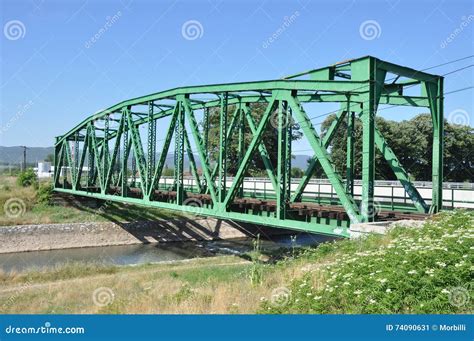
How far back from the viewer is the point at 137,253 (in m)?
34.1

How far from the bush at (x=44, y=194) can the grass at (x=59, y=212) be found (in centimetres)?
32

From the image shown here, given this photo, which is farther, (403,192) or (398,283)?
(403,192)

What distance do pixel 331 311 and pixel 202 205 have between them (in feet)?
57.0

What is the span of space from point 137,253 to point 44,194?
16.4 meters

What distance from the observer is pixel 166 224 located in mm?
40812

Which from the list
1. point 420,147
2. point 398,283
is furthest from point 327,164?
point 420,147

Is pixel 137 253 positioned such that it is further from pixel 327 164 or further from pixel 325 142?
pixel 327 164

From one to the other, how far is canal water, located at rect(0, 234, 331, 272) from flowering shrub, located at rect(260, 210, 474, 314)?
67.1ft

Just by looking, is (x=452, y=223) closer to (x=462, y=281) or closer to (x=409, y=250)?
(x=409, y=250)

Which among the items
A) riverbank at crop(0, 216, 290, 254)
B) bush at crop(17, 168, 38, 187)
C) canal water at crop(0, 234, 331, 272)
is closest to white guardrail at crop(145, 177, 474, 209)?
canal water at crop(0, 234, 331, 272)

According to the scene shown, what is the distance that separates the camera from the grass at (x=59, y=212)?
1479 inches

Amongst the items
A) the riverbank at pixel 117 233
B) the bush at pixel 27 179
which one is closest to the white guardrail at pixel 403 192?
the riverbank at pixel 117 233

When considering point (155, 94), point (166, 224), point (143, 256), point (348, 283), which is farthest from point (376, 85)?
point (166, 224)

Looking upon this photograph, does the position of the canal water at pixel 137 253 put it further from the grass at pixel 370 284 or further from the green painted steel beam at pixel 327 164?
the grass at pixel 370 284
